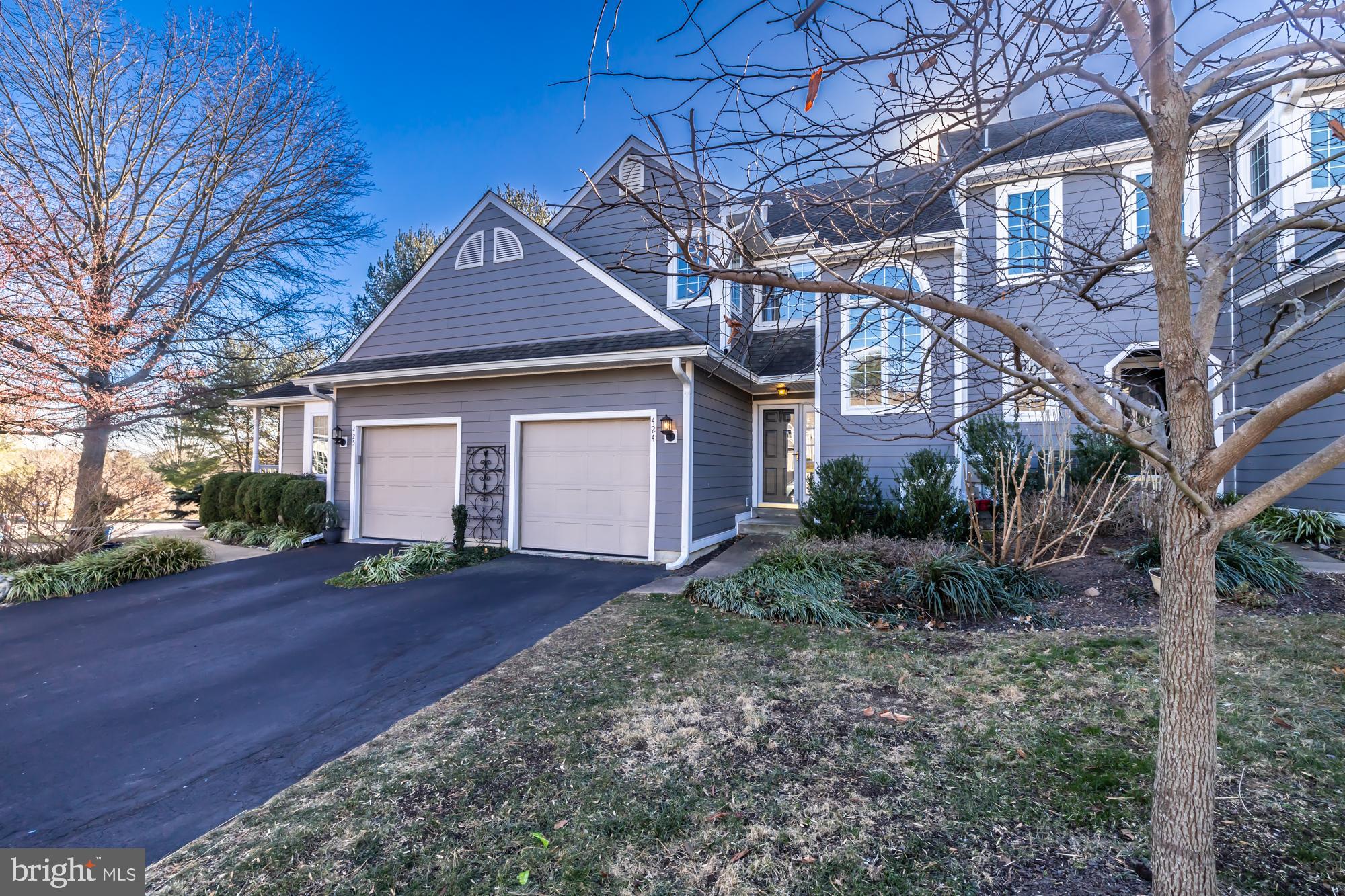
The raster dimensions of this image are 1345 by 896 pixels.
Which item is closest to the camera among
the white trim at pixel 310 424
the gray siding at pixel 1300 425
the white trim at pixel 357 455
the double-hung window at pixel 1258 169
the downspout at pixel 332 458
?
the gray siding at pixel 1300 425

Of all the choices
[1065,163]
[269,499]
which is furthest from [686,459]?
[269,499]

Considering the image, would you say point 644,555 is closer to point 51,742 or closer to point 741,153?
point 51,742

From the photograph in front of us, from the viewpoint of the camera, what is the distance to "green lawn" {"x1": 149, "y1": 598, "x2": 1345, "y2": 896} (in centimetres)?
200

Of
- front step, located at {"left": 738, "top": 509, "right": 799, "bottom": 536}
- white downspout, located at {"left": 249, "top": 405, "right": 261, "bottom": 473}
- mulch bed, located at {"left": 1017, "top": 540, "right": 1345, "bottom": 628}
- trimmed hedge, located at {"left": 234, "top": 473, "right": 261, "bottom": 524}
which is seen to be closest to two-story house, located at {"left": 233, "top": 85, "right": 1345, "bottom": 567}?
front step, located at {"left": 738, "top": 509, "right": 799, "bottom": 536}

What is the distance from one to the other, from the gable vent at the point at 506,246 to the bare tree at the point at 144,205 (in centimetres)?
504

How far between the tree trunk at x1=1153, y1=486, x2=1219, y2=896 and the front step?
7.15 m

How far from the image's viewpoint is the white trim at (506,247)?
905cm

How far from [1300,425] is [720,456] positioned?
740 cm

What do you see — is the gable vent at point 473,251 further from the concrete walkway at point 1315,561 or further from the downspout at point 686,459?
the concrete walkway at point 1315,561

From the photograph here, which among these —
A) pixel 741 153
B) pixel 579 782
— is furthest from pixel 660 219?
pixel 579 782

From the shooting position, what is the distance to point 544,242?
29.1ft

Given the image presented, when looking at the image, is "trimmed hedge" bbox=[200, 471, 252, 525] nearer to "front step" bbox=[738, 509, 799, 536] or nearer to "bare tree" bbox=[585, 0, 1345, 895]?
"front step" bbox=[738, 509, 799, 536]

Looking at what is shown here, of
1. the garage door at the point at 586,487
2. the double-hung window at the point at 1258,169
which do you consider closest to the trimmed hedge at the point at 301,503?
the garage door at the point at 586,487

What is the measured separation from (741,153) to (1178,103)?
1.37 meters
